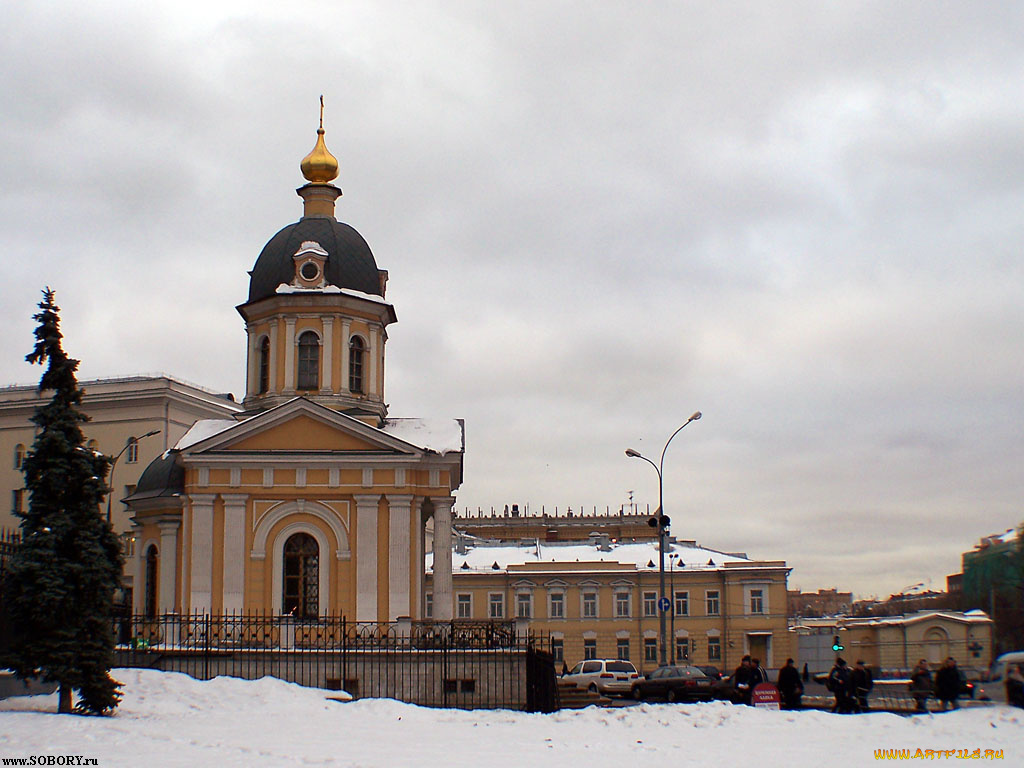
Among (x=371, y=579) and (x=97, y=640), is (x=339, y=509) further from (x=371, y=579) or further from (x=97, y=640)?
(x=97, y=640)

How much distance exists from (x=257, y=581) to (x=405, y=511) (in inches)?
169

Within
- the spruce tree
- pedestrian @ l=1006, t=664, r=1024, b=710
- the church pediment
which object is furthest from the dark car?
the spruce tree

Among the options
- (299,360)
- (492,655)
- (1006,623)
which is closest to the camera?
(492,655)

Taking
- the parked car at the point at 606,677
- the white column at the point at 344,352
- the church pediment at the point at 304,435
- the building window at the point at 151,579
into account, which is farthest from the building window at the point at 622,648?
the church pediment at the point at 304,435

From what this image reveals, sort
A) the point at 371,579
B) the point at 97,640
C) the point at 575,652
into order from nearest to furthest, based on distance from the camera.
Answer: the point at 97,640, the point at 371,579, the point at 575,652

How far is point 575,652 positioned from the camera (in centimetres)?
6056

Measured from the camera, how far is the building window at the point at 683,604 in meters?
61.2

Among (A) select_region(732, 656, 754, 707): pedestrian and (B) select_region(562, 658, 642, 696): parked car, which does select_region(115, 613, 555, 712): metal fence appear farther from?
(B) select_region(562, 658, 642, 696): parked car

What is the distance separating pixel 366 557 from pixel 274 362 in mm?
7139

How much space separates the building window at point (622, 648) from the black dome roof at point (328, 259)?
97.7 feet

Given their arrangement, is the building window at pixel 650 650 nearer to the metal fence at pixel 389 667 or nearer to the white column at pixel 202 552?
the white column at pixel 202 552

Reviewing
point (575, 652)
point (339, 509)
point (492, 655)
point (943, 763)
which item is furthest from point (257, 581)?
point (575, 652)

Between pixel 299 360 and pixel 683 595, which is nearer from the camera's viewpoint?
pixel 299 360

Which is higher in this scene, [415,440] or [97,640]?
[415,440]
